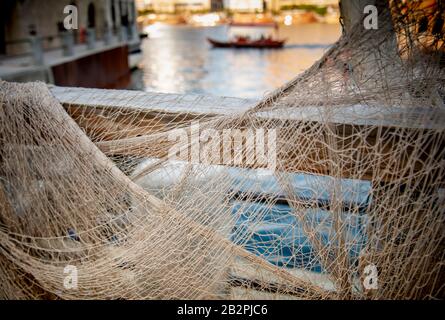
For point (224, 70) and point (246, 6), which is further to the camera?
point (246, 6)

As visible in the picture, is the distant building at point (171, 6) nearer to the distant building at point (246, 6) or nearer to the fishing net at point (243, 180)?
the distant building at point (246, 6)

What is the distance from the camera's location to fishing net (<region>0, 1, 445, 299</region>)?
1.62 m

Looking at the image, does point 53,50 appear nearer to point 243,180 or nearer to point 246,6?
point 243,180

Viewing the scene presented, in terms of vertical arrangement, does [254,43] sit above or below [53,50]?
above

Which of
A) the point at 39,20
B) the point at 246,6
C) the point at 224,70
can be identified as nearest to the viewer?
the point at 39,20

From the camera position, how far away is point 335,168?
5.64 ft

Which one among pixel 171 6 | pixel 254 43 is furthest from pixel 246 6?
pixel 254 43

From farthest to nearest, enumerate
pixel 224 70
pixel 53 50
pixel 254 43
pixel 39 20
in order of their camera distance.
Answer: pixel 254 43, pixel 224 70, pixel 39 20, pixel 53 50

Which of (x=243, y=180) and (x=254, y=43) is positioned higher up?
(x=254, y=43)

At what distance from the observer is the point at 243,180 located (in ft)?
6.05

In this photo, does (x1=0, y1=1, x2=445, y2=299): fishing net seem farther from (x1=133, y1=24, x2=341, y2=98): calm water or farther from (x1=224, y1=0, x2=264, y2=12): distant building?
(x1=224, y1=0, x2=264, y2=12): distant building

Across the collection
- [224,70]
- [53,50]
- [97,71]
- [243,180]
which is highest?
[53,50]

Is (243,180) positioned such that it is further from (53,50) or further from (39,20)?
(39,20)
